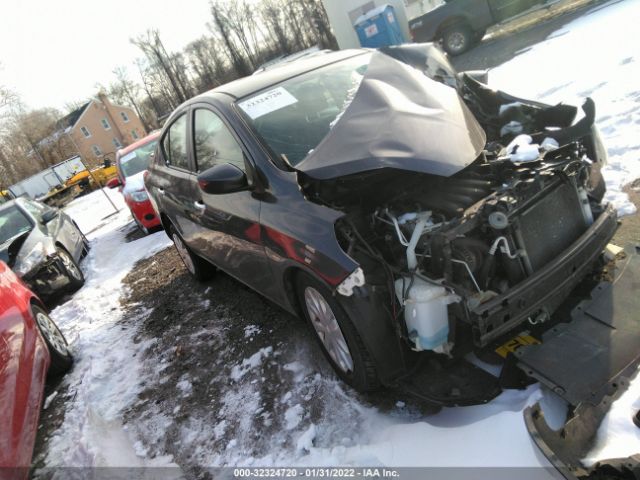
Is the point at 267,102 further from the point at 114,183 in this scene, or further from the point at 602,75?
the point at 114,183

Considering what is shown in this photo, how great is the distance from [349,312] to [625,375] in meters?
1.33

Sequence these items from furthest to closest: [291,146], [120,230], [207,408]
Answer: [120,230], [207,408], [291,146]

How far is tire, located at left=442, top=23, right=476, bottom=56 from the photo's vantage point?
13.2 metres

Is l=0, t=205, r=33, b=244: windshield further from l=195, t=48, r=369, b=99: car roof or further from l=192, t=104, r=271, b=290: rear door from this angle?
l=195, t=48, r=369, b=99: car roof

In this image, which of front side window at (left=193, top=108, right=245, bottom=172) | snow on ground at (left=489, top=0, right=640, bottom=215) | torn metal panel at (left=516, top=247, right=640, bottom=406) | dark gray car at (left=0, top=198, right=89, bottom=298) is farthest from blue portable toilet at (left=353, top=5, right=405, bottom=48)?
torn metal panel at (left=516, top=247, right=640, bottom=406)

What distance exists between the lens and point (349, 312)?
93.5 inches

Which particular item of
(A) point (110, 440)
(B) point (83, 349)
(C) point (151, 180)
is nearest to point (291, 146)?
(A) point (110, 440)

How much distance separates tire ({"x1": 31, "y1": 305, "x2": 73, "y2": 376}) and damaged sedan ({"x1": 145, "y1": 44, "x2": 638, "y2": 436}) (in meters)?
2.54

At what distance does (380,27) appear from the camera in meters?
16.1

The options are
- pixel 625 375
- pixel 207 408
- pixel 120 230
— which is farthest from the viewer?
pixel 120 230

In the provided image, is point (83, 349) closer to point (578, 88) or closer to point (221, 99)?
point (221, 99)

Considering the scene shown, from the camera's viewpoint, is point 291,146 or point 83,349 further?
point 83,349

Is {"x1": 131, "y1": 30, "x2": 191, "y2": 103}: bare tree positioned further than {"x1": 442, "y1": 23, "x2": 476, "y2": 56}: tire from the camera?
Yes

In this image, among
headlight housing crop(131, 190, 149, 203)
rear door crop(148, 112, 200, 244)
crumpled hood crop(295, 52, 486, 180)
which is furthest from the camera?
headlight housing crop(131, 190, 149, 203)
